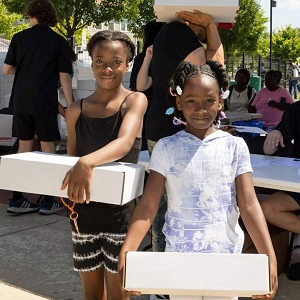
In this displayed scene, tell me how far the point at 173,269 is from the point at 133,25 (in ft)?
101

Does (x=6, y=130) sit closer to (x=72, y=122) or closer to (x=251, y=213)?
(x=72, y=122)

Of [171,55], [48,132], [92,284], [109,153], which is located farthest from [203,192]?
[48,132]

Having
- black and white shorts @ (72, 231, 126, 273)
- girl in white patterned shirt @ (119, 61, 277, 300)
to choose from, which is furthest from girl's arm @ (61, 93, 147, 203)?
black and white shorts @ (72, 231, 126, 273)

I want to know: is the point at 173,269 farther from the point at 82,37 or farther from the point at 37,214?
the point at 82,37

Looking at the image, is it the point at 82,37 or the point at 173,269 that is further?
the point at 82,37

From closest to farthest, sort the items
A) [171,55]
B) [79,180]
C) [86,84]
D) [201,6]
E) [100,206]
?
[79,180] → [100,206] → [201,6] → [171,55] → [86,84]

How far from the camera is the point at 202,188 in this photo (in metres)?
2.02

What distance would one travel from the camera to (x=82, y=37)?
51.3 metres

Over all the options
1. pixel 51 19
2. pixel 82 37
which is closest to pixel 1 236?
pixel 51 19

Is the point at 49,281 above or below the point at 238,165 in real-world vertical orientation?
below

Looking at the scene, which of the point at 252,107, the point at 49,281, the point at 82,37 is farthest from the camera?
the point at 82,37

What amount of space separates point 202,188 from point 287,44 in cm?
4272

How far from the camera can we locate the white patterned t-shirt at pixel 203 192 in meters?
2.02

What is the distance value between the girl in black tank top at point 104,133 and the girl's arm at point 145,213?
248 mm
